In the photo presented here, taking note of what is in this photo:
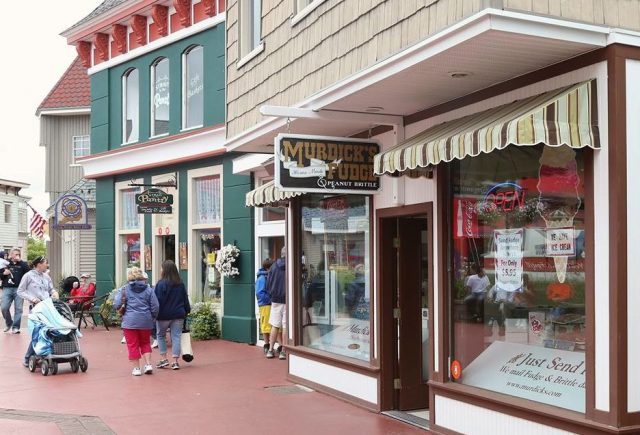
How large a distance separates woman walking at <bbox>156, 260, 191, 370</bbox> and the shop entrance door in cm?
428

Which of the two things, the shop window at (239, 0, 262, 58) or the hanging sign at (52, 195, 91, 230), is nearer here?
the shop window at (239, 0, 262, 58)

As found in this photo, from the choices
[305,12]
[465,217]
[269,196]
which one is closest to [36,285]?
[269,196]

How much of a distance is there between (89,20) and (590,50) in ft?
53.5

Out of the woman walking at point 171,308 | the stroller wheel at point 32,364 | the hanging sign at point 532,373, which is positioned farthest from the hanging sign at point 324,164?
the stroller wheel at point 32,364

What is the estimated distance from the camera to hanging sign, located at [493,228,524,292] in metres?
7.16

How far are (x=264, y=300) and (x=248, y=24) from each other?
460cm

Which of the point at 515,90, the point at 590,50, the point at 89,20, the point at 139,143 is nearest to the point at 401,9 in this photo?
the point at 515,90

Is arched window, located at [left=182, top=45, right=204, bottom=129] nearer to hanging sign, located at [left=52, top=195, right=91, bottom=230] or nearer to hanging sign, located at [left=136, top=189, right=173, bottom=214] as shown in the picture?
hanging sign, located at [left=136, top=189, right=173, bottom=214]

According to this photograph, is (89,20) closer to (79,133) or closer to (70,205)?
(70,205)

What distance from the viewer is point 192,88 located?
1720 cm

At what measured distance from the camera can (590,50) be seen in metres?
6.19

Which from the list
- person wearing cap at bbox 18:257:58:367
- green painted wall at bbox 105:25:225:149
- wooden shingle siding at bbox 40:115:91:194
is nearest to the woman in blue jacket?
person wearing cap at bbox 18:257:58:367

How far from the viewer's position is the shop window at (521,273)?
21.4ft

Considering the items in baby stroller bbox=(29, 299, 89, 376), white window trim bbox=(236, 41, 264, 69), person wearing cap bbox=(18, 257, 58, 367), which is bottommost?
baby stroller bbox=(29, 299, 89, 376)
